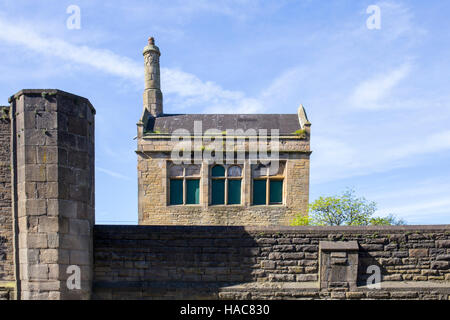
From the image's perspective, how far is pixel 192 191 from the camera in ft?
55.6

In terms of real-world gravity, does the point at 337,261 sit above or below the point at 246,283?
above

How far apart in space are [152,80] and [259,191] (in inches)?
427

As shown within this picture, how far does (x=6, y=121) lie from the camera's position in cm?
762

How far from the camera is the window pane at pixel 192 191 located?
667 inches

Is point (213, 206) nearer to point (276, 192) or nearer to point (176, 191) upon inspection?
point (176, 191)

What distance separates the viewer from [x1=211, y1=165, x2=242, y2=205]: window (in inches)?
666

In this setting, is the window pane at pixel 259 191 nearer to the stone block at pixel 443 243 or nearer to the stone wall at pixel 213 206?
the stone wall at pixel 213 206

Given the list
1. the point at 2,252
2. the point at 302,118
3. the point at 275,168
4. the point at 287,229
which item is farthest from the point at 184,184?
the point at 287,229

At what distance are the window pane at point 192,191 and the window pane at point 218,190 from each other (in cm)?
81

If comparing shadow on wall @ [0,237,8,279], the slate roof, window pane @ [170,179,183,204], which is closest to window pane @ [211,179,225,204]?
window pane @ [170,179,183,204]

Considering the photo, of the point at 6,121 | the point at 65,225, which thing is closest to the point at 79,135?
the point at 65,225

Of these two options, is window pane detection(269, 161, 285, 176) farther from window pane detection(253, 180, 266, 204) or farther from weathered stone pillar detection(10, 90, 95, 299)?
weathered stone pillar detection(10, 90, 95, 299)

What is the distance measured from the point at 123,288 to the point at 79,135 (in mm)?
3407
